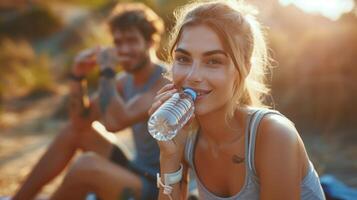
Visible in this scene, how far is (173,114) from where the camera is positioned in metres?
2.13

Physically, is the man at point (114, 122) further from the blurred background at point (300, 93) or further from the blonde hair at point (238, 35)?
the blonde hair at point (238, 35)

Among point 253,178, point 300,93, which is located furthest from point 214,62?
point 300,93

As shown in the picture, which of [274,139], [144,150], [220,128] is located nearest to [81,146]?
[144,150]

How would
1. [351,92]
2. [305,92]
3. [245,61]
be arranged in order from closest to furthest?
1. [245,61]
2. [351,92]
3. [305,92]

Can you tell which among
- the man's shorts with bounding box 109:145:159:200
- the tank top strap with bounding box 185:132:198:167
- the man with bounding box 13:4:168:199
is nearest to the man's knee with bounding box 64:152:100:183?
the man with bounding box 13:4:168:199

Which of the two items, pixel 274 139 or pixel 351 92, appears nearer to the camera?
pixel 274 139

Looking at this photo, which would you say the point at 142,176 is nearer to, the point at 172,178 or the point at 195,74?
the point at 172,178

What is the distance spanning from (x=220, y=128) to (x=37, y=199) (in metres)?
1.99

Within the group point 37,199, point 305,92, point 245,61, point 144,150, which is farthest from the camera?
point 305,92

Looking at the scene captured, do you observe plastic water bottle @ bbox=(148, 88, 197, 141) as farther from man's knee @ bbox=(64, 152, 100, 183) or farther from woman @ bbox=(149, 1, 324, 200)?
man's knee @ bbox=(64, 152, 100, 183)

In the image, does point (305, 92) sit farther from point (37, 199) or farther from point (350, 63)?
point (37, 199)

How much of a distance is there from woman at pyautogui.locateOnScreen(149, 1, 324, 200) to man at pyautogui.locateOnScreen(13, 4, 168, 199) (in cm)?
90

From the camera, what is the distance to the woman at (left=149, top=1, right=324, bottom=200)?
82.8 inches

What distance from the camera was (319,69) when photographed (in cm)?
580
